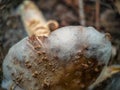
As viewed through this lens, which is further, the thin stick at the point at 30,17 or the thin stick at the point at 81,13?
the thin stick at the point at 81,13

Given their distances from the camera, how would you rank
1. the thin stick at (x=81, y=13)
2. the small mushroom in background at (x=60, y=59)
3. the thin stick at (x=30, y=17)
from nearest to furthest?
the small mushroom in background at (x=60, y=59) < the thin stick at (x=30, y=17) < the thin stick at (x=81, y=13)

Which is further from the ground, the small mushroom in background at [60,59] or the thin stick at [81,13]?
the small mushroom in background at [60,59]

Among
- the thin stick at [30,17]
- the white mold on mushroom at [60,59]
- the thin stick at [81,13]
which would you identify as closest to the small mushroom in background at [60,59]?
the white mold on mushroom at [60,59]

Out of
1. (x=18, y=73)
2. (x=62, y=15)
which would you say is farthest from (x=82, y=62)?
(x=62, y=15)

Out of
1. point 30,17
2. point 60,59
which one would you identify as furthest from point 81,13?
point 60,59

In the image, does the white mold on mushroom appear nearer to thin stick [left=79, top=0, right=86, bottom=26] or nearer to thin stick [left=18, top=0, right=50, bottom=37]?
thin stick [left=18, top=0, right=50, bottom=37]

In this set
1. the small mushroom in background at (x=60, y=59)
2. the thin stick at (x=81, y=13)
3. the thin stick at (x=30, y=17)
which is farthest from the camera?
the thin stick at (x=81, y=13)

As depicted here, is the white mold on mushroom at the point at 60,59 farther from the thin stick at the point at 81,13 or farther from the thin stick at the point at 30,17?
the thin stick at the point at 81,13

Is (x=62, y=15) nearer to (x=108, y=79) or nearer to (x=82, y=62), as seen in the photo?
(x=108, y=79)

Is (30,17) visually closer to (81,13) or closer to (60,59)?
(81,13)
